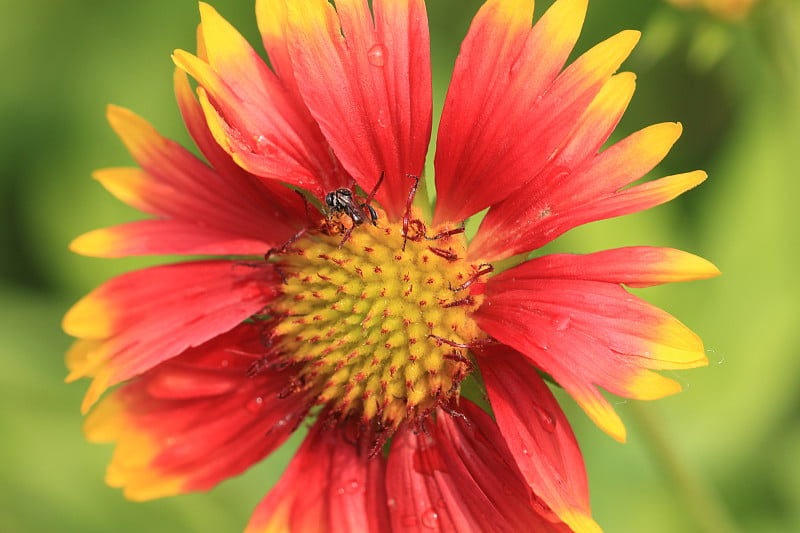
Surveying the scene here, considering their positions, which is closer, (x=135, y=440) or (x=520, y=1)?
(x=520, y=1)

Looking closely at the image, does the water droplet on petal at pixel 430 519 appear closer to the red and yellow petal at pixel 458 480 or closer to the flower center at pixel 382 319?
the red and yellow petal at pixel 458 480

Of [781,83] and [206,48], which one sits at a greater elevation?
[206,48]

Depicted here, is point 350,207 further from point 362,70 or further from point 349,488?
point 349,488

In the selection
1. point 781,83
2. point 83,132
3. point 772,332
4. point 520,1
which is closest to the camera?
point 520,1

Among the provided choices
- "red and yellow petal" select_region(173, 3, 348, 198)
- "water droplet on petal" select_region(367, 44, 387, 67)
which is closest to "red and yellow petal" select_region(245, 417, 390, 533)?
"red and yellow petal" select_region(173, 3, 348, 198)

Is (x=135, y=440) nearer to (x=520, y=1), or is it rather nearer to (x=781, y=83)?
(x=520, y=1)

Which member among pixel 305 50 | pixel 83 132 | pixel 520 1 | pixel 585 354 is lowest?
pixel 585 354

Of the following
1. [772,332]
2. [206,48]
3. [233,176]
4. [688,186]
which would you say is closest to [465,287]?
[688,186]

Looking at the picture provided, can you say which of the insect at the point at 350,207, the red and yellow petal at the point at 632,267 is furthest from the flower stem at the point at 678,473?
the insect at the point at 350,207
